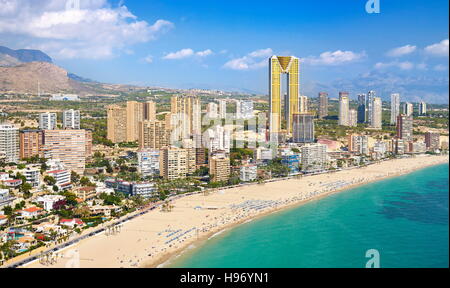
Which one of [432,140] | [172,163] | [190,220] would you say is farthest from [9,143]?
[432,140]

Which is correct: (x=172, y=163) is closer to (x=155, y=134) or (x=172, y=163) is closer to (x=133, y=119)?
(x=155, y=134)

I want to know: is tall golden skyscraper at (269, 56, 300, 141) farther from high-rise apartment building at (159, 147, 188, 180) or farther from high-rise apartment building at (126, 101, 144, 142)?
high-rise apartment building at (159, 147, 188, 180)

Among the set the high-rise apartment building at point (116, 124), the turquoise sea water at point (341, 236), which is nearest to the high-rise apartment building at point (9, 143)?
the high-rise apartment building at point (116, 124)

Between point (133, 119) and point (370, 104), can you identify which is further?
point (370, 104)

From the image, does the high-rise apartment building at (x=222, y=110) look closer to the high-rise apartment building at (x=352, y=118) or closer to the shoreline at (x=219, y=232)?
the high-rise apartment building at (x=352, y=118)

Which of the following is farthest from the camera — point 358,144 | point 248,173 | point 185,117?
point 358,144
